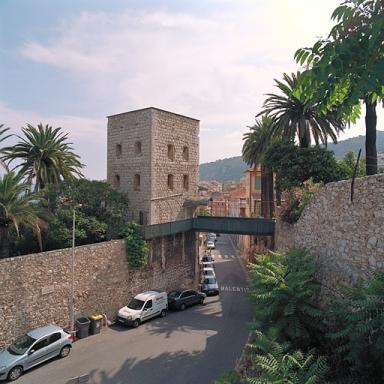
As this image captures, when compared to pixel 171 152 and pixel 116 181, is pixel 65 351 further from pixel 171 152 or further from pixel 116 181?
pixel 171 152

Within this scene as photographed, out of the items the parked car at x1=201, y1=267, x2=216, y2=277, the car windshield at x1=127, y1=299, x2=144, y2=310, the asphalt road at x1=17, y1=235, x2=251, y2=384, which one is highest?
the car windshield at x1=127, y1=299, x2=144, y2=310

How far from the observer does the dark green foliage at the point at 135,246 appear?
1988 cm

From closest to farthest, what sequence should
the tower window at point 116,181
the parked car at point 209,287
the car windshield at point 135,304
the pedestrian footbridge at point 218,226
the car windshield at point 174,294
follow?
the car windshield at point 135,304 < the car windshield at point 174,294 < the pedestrian footbridge at point 218,226 < the parked car at point 209,287 < the tower window at point 116,181

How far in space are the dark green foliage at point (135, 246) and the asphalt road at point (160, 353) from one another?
3.64 metres

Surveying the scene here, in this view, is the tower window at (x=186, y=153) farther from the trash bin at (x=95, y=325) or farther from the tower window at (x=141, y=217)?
the trash bin at (x=95, y=325)

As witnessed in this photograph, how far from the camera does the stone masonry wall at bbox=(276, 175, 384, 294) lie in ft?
29.3

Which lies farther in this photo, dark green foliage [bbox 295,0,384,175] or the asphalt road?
the asphalt road

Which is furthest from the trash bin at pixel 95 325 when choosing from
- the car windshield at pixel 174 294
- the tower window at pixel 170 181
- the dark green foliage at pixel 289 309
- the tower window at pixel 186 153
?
the tower window at pixel 186 153

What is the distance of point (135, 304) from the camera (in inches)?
752

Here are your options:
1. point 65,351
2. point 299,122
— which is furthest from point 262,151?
point 65,351

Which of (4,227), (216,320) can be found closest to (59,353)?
(4,227)

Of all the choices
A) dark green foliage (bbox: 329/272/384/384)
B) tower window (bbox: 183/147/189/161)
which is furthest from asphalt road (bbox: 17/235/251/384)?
tower window (bbox: 183/147/189/161)

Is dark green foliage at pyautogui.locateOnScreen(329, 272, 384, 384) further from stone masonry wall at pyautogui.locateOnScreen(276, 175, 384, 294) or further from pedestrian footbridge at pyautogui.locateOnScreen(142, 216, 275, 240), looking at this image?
pedestrian footbridge at pyautogui.locateOnScreen(142, 216, 275, 240)

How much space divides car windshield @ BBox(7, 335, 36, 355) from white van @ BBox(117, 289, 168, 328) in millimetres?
5566
